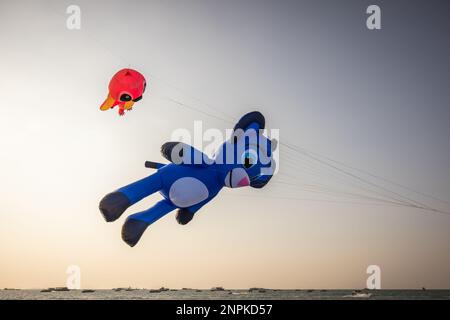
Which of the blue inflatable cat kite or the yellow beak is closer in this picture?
the blue inflatable cat kite

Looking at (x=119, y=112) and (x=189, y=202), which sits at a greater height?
(x=119, y=112)

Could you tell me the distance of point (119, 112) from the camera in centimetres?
582

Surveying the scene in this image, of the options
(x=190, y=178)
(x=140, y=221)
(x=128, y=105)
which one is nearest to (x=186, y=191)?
(x=190, y=178)

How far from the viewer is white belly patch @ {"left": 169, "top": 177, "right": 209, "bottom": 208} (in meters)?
4.71

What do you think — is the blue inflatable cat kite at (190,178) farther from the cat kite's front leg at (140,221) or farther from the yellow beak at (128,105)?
the yellow beak at (128,105)

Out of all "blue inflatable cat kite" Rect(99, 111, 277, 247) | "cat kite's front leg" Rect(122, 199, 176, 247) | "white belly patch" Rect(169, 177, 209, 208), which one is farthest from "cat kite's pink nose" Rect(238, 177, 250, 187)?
"cat kite's front leg" Rect(122, 199, 176, 247)

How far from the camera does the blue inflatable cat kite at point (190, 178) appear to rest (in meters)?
4.51

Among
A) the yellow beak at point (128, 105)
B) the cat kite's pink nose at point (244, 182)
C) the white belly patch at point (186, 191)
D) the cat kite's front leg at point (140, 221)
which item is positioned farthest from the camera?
the yellow beak at point (128, 105)

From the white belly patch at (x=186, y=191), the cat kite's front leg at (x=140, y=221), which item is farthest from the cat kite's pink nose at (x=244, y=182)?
the cat kite's front leg at (x=140, y=221)

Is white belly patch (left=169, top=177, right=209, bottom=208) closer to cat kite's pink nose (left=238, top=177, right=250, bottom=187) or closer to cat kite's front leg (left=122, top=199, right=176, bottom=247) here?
cat kite's front leg (left=122, top=199, right=176, bottom=247)
